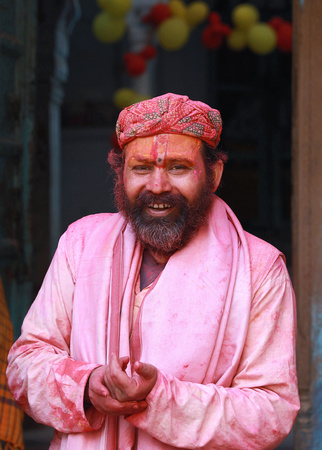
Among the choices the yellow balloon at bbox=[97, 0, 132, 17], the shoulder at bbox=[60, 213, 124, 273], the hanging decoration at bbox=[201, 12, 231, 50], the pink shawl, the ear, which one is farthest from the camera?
the hanging decoration at bbox=[201, 12, 231, 50]

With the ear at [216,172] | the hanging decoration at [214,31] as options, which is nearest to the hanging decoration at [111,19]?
the hanging decoration at [214,31]

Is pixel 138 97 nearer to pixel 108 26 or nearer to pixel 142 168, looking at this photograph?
pixel 108 26

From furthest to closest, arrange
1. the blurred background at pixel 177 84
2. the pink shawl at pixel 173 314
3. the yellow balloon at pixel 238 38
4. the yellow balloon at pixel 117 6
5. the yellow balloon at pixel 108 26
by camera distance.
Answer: the yellow balloon at pixel 238 38, the blurred background at pixel 177 84, the yellow balloon at pixel 108 26, the yellow balloon at pixel 117 6, the pink shawl at pixel 173 314

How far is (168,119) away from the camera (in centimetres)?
209

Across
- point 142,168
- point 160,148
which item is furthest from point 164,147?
point 142,168

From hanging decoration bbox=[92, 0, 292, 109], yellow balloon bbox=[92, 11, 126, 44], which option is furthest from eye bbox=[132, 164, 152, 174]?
yellow balloon bbox=[92, 11, 126, 44]

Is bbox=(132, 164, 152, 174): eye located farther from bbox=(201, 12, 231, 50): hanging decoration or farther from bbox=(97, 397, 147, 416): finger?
bbox=(201, 12, 231, 50): hanging decoration

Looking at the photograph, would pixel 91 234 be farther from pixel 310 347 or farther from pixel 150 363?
pixel 310 347

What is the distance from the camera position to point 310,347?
127 inches

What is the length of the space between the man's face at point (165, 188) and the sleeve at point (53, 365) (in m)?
0.33

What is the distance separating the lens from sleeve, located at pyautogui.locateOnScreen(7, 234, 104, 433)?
1.93m

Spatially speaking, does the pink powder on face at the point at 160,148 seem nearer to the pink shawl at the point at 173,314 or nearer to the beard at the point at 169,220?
the beard at the point at 169,220

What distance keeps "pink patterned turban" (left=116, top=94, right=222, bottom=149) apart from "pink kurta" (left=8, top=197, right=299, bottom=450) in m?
0.39

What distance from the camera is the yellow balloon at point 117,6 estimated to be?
5.27 metres
